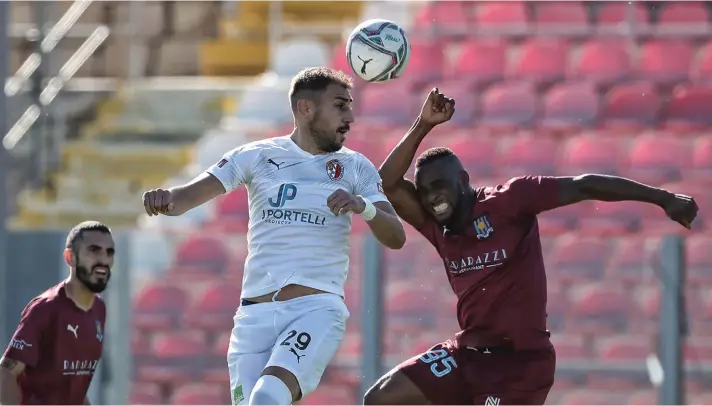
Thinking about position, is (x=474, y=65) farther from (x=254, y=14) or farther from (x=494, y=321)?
(x=494, y=321)

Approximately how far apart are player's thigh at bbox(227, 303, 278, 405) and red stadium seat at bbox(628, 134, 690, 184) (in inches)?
249

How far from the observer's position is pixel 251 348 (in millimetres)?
6062

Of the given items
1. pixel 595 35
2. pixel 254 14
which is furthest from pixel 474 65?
pixel 254 14

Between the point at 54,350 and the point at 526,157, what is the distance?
5.91 m

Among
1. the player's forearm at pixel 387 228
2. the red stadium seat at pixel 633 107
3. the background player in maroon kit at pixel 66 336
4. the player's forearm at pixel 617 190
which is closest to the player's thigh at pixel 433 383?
the player's forearm at pixel 387 228

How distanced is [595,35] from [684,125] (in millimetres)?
1439

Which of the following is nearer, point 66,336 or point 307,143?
point 307,143

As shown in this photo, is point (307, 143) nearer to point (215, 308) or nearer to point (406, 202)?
point (406, 202)

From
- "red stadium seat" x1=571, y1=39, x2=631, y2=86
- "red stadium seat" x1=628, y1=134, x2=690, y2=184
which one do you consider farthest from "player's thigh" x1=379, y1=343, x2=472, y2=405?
"red stadium seat" x1=571, y1=39, x2=631, y2=86

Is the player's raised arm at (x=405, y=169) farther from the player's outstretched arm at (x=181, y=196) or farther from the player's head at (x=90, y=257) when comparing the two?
the player's head at (x=90, y=257)

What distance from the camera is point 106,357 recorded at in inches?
413

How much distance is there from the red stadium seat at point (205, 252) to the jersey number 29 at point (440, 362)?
455 cm

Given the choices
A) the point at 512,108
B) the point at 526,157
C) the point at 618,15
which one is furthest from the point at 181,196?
the point at 618,15

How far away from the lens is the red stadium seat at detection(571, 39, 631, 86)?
13.0 metres
